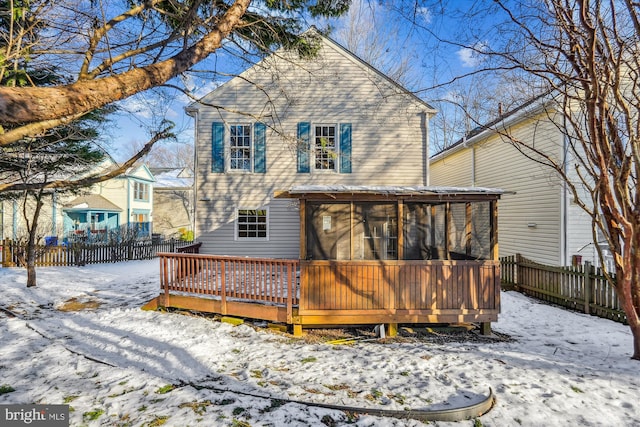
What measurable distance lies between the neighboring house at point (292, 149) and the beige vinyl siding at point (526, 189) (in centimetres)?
336

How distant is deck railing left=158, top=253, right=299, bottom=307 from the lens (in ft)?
19.4

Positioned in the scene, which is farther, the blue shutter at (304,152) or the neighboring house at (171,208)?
the neighboring house at (171,208)

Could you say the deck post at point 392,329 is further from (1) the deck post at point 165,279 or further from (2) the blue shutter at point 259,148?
(2) the blue shutter at point 259,148

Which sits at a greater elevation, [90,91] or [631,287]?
[90,91]

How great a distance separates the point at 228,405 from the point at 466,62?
6675 mm

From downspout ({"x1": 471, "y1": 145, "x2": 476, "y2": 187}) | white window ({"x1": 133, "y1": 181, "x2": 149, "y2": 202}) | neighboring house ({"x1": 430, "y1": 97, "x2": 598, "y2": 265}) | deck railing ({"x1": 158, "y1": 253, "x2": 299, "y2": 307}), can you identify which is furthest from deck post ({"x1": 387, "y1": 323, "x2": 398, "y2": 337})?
white window ({"x1": 133, "y1": 181, "x2": 149, "y2": 202})

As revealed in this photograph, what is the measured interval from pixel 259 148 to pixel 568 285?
9.65 metres

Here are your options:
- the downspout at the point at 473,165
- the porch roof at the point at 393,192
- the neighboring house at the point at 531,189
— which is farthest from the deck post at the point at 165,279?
the downspout at the point at 473,165

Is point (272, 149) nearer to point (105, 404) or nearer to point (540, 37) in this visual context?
point (540, 37)

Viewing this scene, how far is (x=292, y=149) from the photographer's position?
34.5ft

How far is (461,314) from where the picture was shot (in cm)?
584

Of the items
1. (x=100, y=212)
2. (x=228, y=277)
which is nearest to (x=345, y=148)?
(x=228, y=277)

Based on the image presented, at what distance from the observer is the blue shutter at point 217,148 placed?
1046 centimetres

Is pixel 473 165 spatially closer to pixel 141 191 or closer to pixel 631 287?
pixel 631 287
